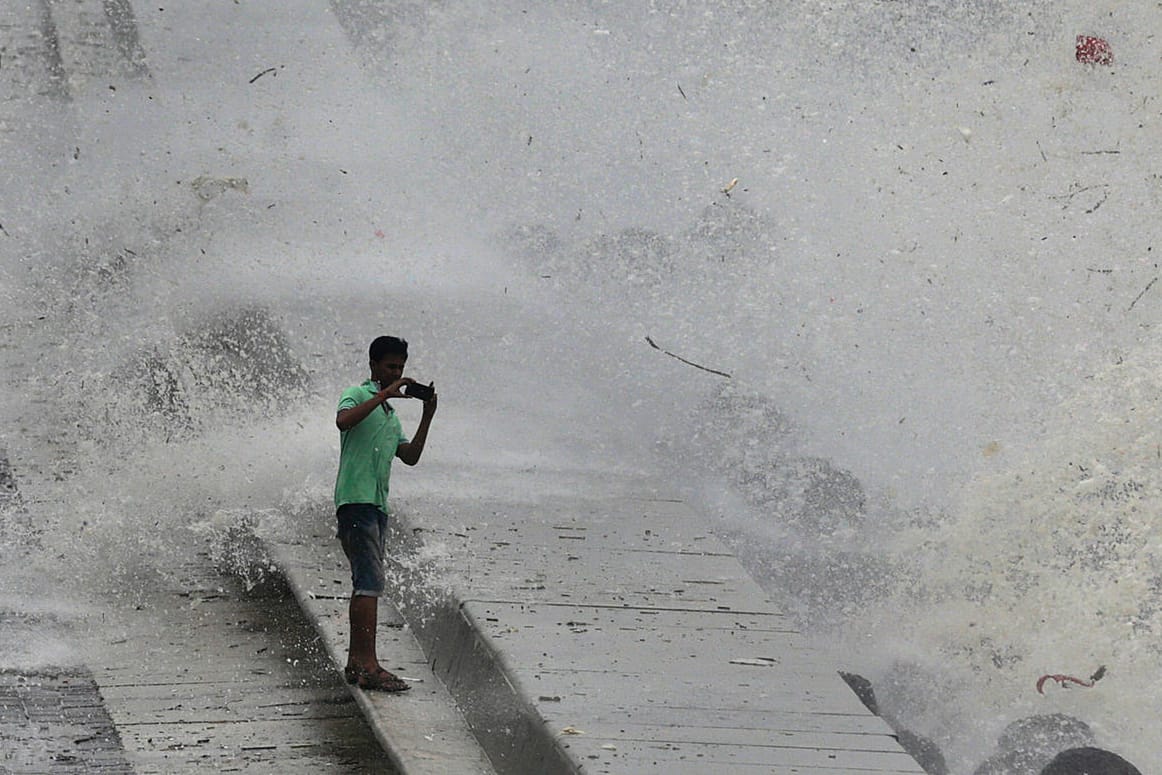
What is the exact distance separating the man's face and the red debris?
6580 millimetres

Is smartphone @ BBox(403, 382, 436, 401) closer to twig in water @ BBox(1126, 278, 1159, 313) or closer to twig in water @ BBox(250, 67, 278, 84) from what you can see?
twig in water @ BBox(1126, 278, 1159, 313)

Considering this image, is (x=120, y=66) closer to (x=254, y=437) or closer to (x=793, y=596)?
(x=254, y=437)

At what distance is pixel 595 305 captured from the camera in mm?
8289

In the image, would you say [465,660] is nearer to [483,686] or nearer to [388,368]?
[483,686]

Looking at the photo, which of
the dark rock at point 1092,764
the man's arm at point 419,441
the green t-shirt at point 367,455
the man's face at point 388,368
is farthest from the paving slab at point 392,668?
the dark rock at point 1092,764

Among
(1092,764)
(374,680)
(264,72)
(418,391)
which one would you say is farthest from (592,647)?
(264,72)

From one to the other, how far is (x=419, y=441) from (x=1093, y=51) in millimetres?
6667

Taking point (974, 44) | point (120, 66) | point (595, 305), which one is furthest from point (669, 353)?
point (120, 66)

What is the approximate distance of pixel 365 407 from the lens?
4.75m

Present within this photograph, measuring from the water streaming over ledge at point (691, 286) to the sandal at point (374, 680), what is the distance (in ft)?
3.94

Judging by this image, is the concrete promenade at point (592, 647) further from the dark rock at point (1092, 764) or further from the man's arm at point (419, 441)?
the dark rock at point (1092, 764)

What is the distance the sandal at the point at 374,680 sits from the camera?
15.7ft

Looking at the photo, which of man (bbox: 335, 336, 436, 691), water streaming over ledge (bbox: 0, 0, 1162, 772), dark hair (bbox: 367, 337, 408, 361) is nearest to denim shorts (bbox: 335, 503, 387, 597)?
man (bbox: 335, 336, 436, 691)

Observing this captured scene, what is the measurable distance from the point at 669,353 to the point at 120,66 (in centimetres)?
414
